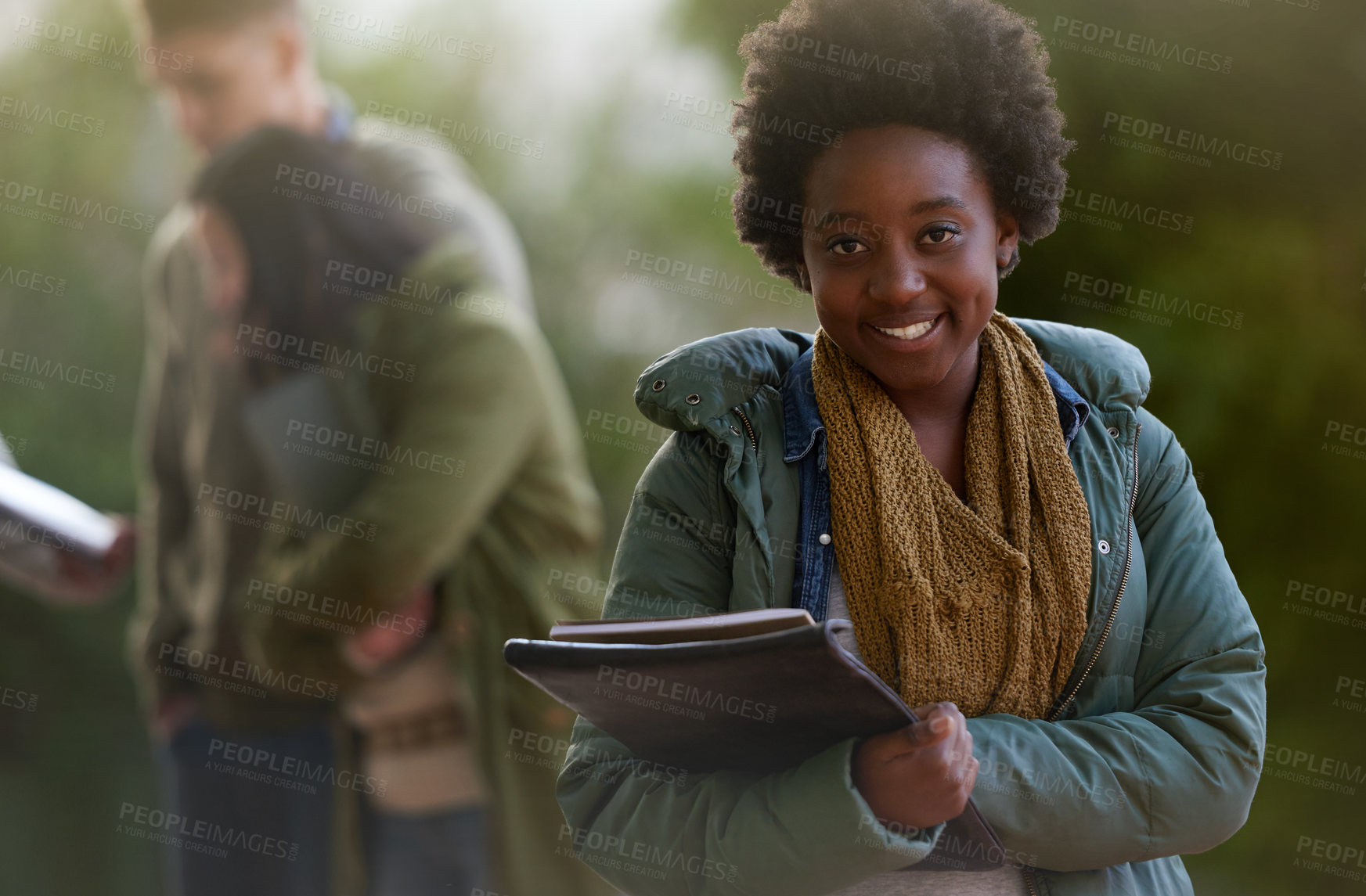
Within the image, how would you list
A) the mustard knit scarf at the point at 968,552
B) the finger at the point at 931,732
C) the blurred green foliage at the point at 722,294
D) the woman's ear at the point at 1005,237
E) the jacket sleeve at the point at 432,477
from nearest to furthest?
the finger at the point at 931,732
the mustard knit scarf at the point at 968,552
the woman's ear at the point at 1005,237
the jacket sleeve at the point at 432,477
the blurred green foliage at the point at 722,294

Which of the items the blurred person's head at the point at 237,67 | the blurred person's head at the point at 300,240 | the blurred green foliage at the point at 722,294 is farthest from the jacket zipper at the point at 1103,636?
the blurred person's head at the point at 237,67

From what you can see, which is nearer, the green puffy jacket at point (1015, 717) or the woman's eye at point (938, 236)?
the green puffy jacket at point (1015, 717)

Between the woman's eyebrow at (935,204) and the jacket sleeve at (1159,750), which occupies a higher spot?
the woman's eyebrow at (935,204)

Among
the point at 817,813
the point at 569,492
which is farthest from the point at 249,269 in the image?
the point at 817,813

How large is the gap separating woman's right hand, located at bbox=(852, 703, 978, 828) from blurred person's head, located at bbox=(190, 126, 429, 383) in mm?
2282

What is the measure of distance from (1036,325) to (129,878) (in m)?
3.02

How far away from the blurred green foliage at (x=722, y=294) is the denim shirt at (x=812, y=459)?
193 cm

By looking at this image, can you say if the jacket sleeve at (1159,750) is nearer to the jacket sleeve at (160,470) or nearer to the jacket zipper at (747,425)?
the jacket zipper at (747,425)

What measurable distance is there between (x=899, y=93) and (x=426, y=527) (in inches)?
80.5

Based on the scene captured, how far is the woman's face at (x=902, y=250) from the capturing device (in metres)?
1.14

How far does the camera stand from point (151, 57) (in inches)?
126

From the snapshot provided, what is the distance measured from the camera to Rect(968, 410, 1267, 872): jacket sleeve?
104cm

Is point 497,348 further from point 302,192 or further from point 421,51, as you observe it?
point 421,51

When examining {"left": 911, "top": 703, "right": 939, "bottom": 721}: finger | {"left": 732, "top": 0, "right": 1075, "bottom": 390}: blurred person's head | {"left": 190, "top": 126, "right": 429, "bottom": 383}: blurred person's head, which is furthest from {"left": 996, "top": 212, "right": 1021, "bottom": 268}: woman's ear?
{"left": 190, "top": 126, "right": 429, "bottom": 383}: blurred person's head
